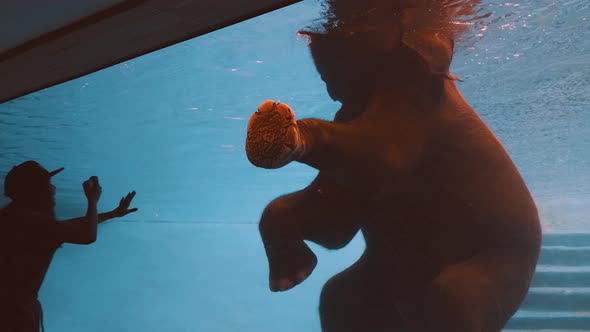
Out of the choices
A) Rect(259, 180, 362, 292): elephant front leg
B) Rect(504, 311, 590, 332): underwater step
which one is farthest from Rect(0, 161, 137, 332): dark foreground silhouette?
Rect(504, 311, 590, 332): underwater step

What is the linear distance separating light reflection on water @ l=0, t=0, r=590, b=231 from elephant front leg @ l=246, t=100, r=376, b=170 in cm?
51

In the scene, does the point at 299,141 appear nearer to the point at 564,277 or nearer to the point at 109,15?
the point at 109,15

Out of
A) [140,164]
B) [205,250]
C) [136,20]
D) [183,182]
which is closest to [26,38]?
[136,20]

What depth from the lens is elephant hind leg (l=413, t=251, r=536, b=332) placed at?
1427 millimetres

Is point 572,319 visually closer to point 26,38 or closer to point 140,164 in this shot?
point 26,38

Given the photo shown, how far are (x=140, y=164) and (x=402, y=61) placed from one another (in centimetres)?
1230

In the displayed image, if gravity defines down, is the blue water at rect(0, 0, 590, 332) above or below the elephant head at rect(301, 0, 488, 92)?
below

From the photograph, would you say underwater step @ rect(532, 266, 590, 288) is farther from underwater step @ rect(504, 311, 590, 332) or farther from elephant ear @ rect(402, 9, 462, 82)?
elephant ear @ rect(402, 9, 462, 82)

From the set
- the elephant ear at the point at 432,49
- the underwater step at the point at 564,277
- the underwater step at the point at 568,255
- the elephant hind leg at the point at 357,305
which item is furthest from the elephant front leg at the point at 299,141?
the underwater step at the point at 568,255

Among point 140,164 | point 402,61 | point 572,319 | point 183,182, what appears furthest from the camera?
point 183,182

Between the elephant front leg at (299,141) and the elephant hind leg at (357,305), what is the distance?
676 millimetres

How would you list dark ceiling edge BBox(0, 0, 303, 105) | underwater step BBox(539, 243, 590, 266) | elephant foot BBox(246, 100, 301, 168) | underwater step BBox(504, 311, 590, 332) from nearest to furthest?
elephant foot BBox(246, 100, 301, 168), dark ceiling edge BBox(0, 0, 303, 105), underwater step BBox(504, 311, 590, 332), underwater step BBox(539, 243, 590, 266)

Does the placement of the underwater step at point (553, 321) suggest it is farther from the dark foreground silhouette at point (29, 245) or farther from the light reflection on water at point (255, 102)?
the dark foreground silhouette at point (29, 245)

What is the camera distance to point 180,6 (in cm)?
213
